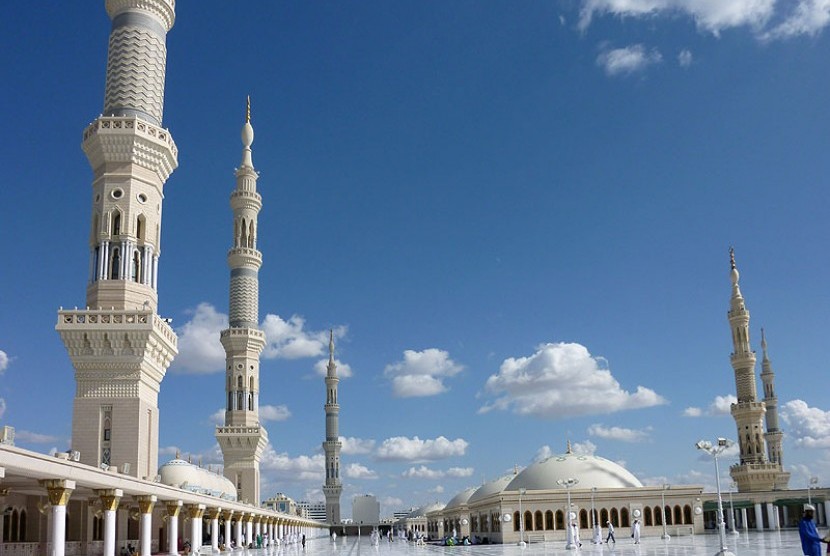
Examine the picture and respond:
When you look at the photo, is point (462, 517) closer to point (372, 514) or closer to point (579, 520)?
point (579, 520)

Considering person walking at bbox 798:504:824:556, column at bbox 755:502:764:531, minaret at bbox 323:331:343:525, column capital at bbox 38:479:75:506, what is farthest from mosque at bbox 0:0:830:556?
minaret at bbox 323:331:343:525

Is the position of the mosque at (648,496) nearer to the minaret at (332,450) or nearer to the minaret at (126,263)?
the minaret at (126,263)

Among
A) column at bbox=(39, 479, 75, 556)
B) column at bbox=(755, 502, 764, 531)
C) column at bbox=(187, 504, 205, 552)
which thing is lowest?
column at bbox=(755, 502, 764, 531)

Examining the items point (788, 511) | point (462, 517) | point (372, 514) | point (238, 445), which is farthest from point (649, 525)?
point (372, 514)

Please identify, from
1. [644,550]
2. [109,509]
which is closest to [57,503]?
[109,509]

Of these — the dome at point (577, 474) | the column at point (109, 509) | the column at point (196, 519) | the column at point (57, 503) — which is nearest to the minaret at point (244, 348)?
the dome at point (577, 474)

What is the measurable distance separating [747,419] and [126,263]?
5766 centimetres

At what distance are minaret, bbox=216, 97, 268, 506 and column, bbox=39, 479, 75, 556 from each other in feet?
137

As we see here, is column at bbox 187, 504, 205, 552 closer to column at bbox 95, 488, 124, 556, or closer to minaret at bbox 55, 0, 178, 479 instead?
minaret at bbox 55, 0, 178, 479

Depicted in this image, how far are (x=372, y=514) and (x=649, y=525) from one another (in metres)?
76.7

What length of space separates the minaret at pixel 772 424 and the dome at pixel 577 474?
21.4m

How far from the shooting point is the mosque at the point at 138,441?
2627 centimetres

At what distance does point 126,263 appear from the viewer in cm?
3394

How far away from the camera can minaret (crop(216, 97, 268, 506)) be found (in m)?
62.2
